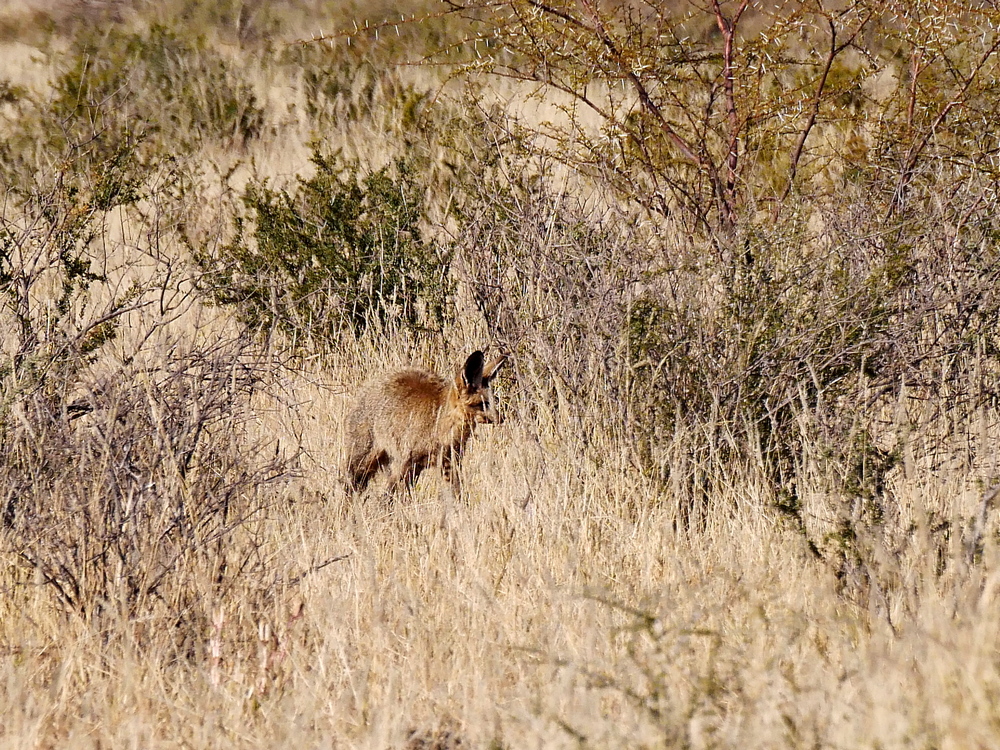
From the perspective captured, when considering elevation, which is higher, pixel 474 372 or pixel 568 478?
pixel 474 372

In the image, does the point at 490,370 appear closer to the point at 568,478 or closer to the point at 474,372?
the point at 474,372

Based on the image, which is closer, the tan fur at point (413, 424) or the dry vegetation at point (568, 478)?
the dry vegetation at point (568, 478)

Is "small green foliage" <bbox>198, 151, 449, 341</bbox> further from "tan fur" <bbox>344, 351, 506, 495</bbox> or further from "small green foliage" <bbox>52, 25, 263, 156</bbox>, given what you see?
"small green foliage" <bbox>52, 25, 263, 156</bbox>

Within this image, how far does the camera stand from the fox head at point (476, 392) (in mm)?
5441

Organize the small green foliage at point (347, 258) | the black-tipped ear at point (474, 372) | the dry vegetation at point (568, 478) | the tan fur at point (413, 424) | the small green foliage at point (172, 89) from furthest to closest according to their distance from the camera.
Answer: the small green foliage at point (172, 89), the small green foliage at point (347, 258), the tan fur at point (413, 424), the black-tipped ear at point (474, 372), the dry vegetation at point (568, 478)

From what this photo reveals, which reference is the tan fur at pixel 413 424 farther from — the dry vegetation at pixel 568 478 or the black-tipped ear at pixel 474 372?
the dry vegetation at pixel 568 478

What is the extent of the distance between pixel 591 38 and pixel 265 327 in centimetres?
338

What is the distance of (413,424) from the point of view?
5.62 metres

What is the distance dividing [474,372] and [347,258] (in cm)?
296

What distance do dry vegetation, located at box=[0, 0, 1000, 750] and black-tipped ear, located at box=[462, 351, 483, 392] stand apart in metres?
0.19

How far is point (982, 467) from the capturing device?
4.71 metres

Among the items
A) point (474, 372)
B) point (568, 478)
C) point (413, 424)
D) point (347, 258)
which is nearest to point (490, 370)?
point (474, 372)

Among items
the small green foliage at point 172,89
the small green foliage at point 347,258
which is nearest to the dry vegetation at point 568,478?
the small green foliage at point 347,258

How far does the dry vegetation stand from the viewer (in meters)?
3.15
